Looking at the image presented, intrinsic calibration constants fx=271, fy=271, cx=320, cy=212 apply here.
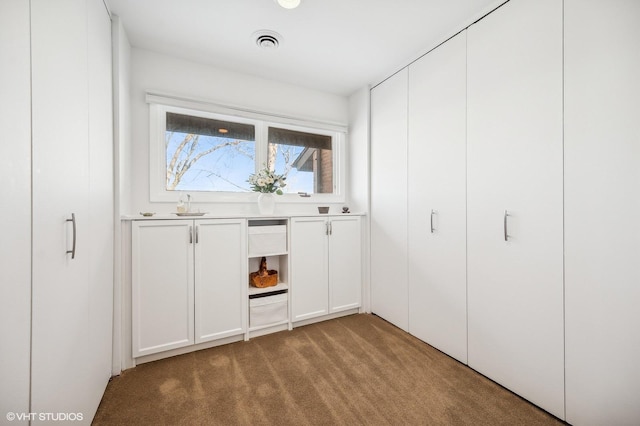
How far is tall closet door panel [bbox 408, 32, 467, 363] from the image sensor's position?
6.87 ft

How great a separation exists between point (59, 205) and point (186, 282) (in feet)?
4.11

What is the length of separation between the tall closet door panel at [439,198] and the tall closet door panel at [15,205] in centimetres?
238

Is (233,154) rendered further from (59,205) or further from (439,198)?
(439,198)

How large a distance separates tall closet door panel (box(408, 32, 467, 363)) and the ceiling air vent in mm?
1246

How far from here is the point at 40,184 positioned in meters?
0.96

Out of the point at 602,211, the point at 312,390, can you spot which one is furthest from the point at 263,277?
the point at 602,211

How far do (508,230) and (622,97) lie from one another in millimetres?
854

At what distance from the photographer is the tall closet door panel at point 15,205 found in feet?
2.53

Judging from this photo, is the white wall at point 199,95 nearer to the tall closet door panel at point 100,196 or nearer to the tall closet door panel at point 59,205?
the tall closet door panel at point 100,196

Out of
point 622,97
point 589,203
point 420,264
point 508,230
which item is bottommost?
point 420,264

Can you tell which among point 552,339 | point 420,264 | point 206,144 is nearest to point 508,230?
point 552,339

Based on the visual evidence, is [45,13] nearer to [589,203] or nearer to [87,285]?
[87,285]

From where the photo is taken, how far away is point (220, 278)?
2.34 meters

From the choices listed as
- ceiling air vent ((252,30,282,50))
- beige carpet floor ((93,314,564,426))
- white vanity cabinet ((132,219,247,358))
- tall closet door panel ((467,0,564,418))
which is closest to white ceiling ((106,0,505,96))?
ceiling air vent ((252,30,282,50))
